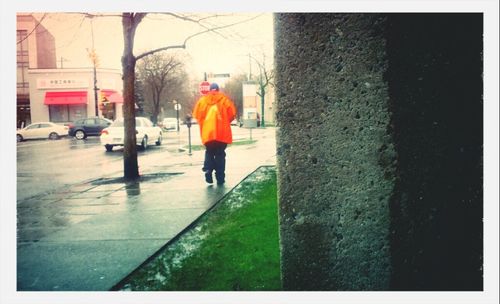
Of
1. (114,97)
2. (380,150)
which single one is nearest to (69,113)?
(114,97)

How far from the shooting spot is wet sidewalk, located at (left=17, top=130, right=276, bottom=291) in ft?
9.03

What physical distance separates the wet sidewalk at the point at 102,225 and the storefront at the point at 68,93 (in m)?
1.13

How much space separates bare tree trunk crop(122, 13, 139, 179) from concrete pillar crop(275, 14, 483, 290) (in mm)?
4820

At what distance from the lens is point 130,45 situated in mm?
6562

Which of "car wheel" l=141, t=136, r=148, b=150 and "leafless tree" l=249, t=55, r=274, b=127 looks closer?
"leafless tree" l=249, t=55, r=274, b=127

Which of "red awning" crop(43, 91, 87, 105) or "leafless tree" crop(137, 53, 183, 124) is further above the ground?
"leafless tree" crop(137, 53, 183, 124)

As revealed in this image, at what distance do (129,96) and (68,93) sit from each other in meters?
1.17

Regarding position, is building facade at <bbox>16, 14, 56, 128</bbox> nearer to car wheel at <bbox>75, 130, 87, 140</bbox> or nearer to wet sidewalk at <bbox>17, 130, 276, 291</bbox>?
wet sidewalk at <bbox>17, 130, 276, 291</bbox>

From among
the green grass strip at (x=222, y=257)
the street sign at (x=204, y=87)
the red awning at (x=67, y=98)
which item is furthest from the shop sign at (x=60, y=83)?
the green grass strip at (x=222, y=257)


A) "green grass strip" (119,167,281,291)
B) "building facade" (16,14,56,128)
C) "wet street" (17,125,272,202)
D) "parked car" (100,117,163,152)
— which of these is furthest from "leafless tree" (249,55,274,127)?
"parked car" (100,117,163,152)

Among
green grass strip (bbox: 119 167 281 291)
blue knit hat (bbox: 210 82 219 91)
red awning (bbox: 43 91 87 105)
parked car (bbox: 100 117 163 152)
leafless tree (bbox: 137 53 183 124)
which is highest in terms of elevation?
leafless tree (bbox: 137 53 183 124)

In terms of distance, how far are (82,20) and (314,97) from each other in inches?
101

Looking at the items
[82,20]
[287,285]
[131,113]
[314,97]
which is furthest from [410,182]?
[131,113]

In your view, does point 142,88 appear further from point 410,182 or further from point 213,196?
point 410,182
